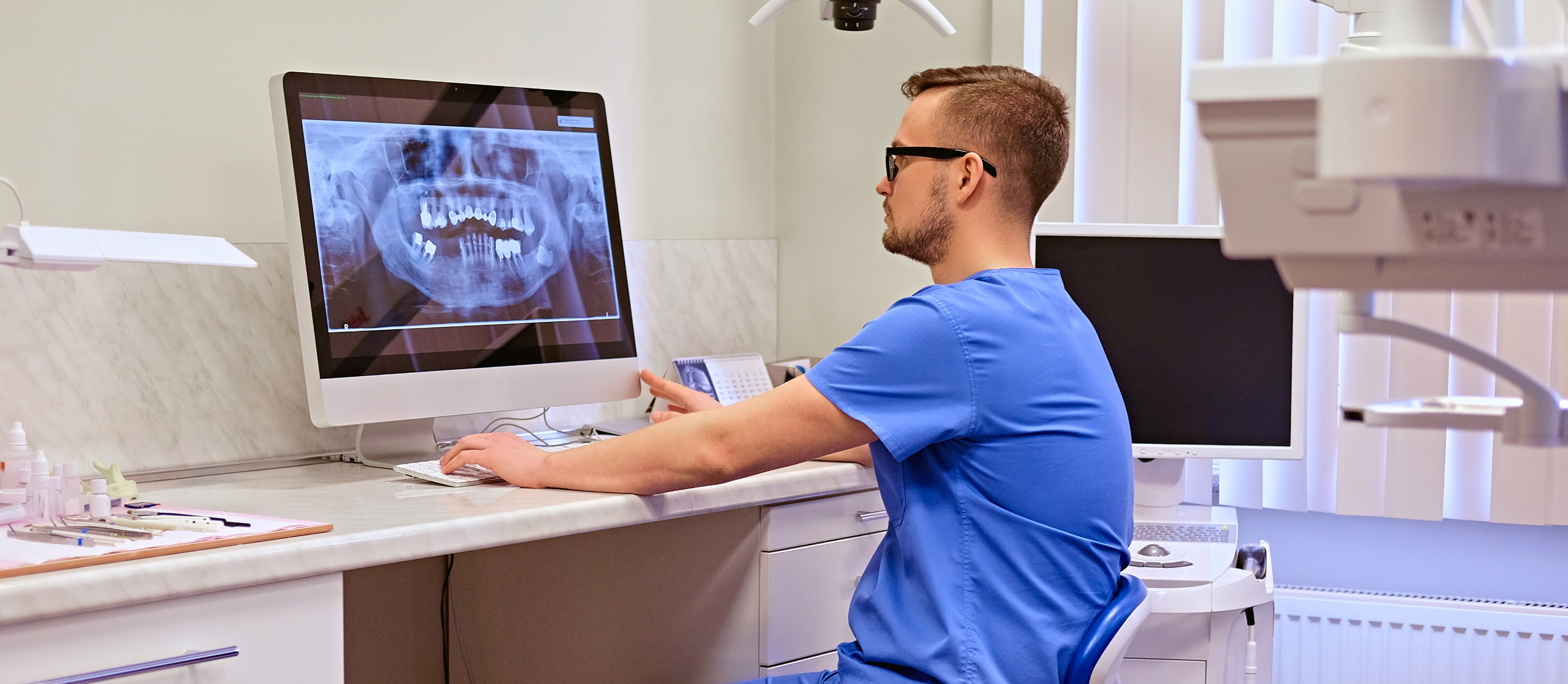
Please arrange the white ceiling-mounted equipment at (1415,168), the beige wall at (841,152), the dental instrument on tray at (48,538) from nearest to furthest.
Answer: the white ceiling-mounted equipment at (1415,168) → the dental instrument on tray at (48,538) → the beige wall at (841,152)

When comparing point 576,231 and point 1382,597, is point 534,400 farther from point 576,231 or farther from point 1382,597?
point 1382,597

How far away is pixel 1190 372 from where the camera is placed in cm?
212

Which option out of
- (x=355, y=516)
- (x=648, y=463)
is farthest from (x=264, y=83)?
(x=648, y=463)

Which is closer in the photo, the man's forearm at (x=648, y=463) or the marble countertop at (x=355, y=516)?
the marble countertop at (x=355, y=516)

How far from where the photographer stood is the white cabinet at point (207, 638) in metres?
1.18

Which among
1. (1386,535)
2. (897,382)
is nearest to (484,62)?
(897,382)

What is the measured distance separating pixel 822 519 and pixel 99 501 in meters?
0.97

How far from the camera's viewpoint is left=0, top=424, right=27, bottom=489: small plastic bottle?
1459mm

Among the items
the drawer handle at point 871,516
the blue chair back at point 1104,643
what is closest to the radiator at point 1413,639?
the drawer handle at point 871,516

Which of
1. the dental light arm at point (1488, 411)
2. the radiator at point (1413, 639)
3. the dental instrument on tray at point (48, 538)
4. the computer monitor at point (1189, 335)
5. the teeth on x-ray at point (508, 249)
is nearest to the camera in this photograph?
the dental light arm at point (1488, 411)

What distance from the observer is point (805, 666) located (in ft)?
6.34

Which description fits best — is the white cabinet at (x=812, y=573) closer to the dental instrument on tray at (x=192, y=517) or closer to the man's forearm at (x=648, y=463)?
the man's forearm at (x=648, y=463)

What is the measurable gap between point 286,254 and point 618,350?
55 centimetres

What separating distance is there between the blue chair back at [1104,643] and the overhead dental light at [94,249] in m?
1.10
